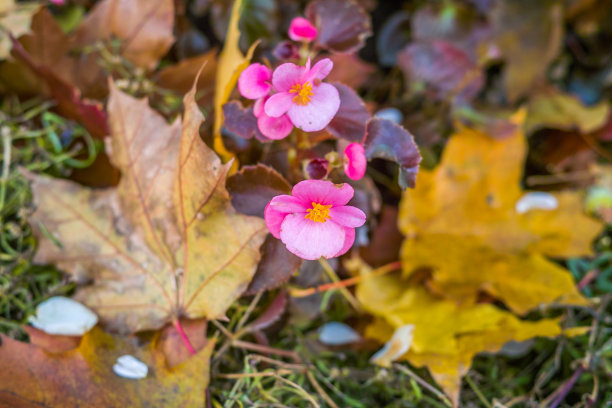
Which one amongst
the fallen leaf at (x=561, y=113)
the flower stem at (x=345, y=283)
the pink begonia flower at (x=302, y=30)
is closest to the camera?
the pink begonia flower at (x=302, y=30)

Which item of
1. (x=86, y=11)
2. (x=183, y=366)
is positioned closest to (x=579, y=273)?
(x=183, y=366)

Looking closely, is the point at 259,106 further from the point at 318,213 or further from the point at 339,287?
the point at 339,287

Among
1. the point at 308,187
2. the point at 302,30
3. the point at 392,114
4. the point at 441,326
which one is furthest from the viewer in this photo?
the point at 392,114

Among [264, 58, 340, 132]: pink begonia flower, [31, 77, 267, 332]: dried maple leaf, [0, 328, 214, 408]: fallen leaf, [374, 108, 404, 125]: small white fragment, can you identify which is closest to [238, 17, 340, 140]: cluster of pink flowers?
[264, 58, 340, 132]: pink begonia flower

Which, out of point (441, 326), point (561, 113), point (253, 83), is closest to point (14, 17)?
point (253, 83)

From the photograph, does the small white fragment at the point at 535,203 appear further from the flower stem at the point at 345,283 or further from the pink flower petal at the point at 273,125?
the pink flower petal at the point at 273,125

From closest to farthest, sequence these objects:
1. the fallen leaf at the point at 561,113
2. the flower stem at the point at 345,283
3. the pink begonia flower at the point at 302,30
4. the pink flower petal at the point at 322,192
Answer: the pink flower petal at the point at 322,192 → the pink begonia flower at the point at 302,30 → the flower stem at the point at 345,283 → the fallen leaf at the point at 561,113

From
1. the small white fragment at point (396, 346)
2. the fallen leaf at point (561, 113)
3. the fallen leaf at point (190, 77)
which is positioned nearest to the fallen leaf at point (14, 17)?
the fallen leaf at point (190, 77)
